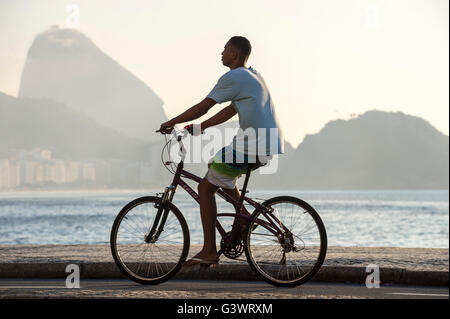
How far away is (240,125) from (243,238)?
3.22 ft

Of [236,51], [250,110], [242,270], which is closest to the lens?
[250,110]

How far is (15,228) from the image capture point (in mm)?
71500

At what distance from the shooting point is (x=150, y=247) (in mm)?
6727

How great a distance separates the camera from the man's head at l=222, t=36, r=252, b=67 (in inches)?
248

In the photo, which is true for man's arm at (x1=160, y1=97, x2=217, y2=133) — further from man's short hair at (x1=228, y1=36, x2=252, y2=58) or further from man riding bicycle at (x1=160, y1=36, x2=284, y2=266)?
man's short hair at (x1=228, y1=36, x2=252, y2=58)

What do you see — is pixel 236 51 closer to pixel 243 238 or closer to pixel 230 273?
pixel 243 238

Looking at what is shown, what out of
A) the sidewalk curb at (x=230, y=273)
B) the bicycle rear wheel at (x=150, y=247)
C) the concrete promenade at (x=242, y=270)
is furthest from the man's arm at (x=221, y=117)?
the sidewalk curb at (x=230, y=273)

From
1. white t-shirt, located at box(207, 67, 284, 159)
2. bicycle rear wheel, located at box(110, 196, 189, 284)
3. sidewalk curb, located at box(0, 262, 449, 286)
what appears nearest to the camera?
white t-shirt, located at box(207, 67, 284, 159)

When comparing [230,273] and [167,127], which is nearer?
[167,127]

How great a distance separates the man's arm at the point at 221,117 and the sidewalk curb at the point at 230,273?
2.07 m

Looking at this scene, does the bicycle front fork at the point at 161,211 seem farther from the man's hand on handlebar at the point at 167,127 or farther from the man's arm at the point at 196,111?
the man's arm at the point at 196,111

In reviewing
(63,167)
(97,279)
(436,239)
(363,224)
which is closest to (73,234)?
(436,239)

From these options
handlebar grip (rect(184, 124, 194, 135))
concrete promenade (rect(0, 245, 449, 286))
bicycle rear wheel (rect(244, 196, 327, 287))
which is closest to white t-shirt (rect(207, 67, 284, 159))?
handlebar grip (rect(184, 124, 194, 135))

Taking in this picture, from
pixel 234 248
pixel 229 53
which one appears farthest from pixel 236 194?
pixel 229 53
